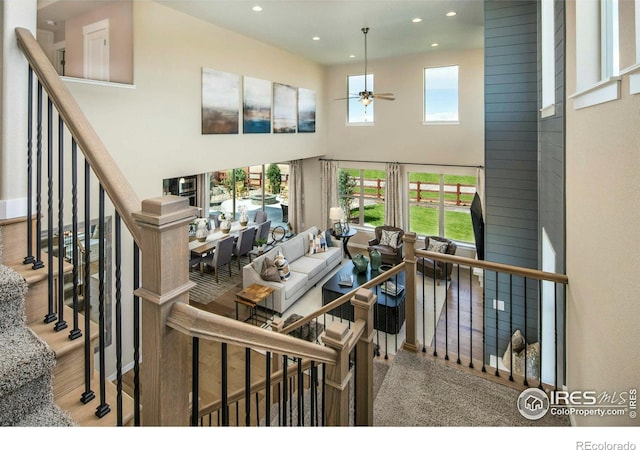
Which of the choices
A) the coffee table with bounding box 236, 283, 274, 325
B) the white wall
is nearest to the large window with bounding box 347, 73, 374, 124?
the white wall

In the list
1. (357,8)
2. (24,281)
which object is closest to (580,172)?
(24,281)

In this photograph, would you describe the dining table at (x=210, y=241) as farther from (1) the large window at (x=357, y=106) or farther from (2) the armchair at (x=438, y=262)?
(2) the armchair at (x=438, y=262)

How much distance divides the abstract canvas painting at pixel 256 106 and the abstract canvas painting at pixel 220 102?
23 centimetres

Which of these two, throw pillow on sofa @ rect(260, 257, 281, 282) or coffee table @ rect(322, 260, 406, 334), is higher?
throw pillow on sofa @ rect(260, 257, 281, 282)

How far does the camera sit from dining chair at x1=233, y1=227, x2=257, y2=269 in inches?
322

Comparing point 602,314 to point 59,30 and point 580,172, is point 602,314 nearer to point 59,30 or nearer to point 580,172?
point 580,172

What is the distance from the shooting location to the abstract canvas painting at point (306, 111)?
879 cm

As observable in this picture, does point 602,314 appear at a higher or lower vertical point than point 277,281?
higher

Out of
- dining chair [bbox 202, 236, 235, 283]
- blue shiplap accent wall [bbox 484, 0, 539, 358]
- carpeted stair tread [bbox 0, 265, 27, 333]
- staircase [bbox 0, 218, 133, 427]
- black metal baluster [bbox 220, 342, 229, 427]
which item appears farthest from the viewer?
dining chair [bbox 202, 236, 235, 283]

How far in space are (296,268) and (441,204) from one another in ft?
13.5

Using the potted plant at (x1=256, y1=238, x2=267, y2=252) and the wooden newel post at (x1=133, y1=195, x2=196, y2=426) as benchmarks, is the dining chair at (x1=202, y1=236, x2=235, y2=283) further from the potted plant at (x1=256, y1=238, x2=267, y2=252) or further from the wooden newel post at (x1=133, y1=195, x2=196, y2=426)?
the wooden newel post at (x1=133, y1=195, x2=196, y2=426)

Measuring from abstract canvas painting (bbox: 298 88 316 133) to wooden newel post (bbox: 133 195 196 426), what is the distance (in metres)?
8.29
